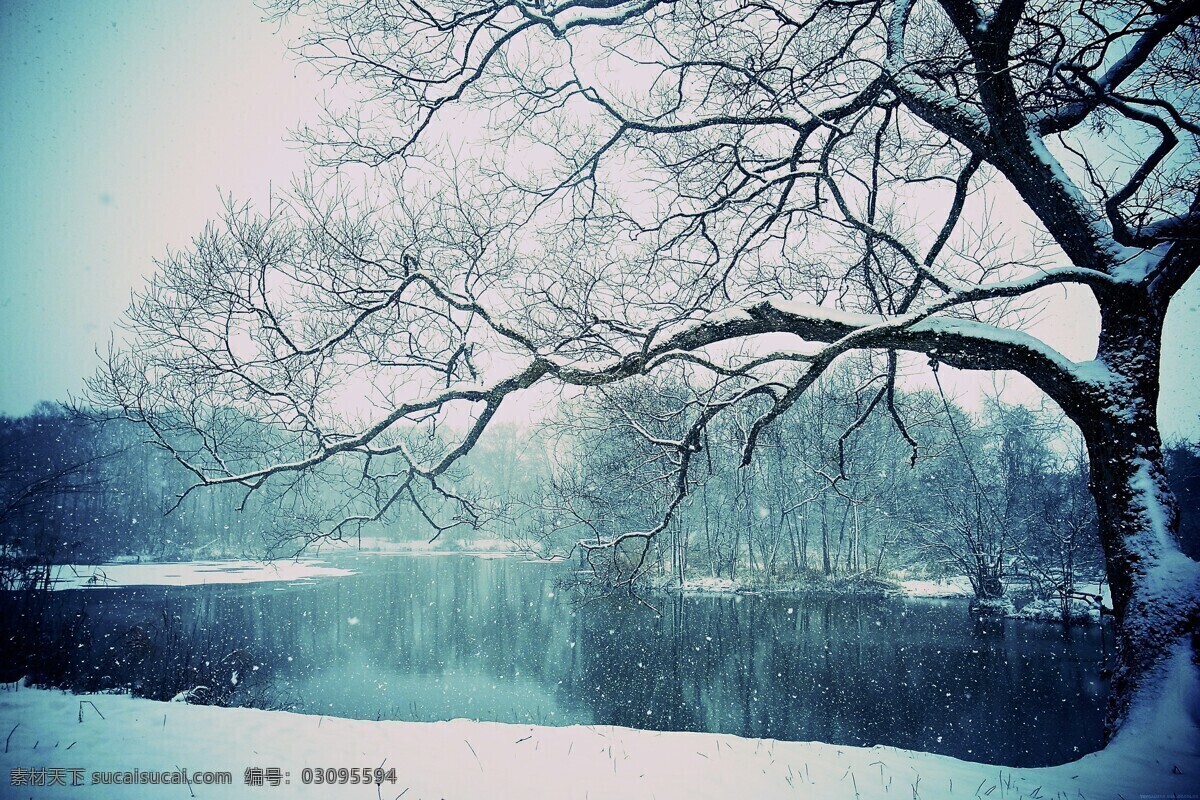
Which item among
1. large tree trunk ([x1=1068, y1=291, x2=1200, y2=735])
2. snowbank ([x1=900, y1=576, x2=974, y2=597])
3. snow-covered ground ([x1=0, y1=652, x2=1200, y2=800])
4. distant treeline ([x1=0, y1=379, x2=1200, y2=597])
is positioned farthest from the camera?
snowbank ([x1=900, y1=576, x2=974, y2=597])

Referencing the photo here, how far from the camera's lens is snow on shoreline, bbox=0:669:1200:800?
12.2 feet

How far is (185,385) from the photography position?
5.54 m

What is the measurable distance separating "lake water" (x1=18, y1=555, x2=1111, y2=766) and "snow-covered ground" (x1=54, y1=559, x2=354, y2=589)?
3100 mm

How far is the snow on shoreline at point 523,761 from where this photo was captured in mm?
3705

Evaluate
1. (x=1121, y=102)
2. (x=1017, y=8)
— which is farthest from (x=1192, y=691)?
(x=1017, y=8)

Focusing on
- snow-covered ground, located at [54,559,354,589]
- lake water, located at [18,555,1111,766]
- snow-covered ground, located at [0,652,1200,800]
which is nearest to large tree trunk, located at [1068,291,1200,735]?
snow-covered ground, located at [0,652,1200,800]

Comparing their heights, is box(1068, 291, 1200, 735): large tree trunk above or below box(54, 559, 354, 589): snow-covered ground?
above

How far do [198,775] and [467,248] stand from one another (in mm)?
5079

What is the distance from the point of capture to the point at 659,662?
14.8 m

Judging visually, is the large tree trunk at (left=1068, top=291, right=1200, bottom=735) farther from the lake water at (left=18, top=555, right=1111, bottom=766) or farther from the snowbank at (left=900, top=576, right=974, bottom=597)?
the snowbank at (left=900, top=576, right=974, bottom=597)

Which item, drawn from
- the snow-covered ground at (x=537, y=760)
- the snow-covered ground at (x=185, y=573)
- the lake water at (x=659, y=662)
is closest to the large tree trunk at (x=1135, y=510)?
the snow-covered ground at (x=537, y=760)

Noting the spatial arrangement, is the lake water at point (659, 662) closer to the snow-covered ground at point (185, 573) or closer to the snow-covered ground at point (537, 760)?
the snow-covered ground at point (185, 573)

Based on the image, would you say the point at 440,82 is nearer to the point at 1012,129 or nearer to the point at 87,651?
the point at 1012,129

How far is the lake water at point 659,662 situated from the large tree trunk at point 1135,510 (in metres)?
6.84
